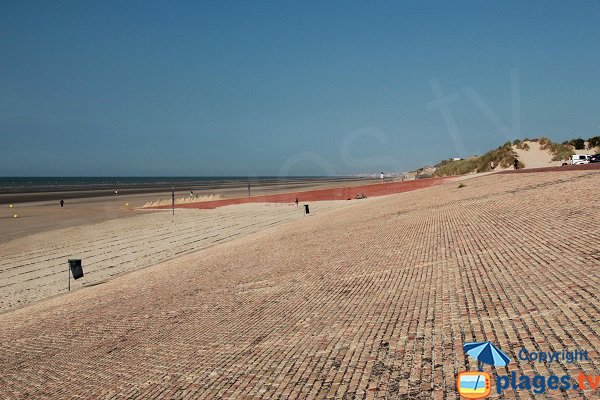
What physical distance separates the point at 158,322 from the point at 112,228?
2388cm

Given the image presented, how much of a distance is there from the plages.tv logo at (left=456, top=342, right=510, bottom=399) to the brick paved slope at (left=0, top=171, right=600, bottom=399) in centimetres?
11

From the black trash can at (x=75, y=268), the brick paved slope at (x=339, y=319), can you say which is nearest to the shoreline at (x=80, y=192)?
the black trash can at (x=75, y=268)

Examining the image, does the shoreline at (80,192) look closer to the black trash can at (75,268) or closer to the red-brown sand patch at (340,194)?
the red-brown sand patch at (340,194)

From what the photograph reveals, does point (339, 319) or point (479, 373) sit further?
point (339, 319)

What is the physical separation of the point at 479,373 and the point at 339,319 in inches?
110

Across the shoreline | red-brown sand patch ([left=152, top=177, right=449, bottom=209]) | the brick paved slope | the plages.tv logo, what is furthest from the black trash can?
the shoreline

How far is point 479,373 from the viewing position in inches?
182

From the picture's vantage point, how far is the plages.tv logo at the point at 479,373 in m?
4.32

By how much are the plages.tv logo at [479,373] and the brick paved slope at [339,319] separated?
114 millimetres

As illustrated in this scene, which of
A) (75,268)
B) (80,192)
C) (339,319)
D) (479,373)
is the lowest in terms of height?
(75,268)

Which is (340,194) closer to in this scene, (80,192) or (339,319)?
(339,319)

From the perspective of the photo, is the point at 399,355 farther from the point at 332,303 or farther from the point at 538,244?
the point at 538,244

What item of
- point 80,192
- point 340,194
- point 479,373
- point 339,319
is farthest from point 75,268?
point 80,192

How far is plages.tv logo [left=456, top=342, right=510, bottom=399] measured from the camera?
4.32 meters
